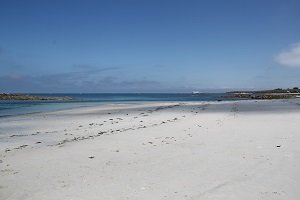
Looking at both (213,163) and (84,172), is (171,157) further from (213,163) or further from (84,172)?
(84,172)

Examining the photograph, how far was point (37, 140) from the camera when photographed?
14.2 meters

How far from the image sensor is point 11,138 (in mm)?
15266

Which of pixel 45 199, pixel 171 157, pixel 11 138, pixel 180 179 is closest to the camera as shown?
pixel 45 199

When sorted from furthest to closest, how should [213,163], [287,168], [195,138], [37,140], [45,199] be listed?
[37,140] → [195,138] → [213,163] → [287,168] → [45,199]

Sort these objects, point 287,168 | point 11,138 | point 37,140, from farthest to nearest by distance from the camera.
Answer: point 11,138 < point 37,140 < point 287,168

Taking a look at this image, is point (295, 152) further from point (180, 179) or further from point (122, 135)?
point (122, 135)

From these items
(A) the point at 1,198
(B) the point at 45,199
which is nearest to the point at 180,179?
(B) the point at 45,199

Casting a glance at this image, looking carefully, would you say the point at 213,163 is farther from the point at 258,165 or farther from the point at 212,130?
the point at 212,130

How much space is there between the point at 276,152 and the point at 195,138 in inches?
151

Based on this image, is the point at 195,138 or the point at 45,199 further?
the point at 195,138

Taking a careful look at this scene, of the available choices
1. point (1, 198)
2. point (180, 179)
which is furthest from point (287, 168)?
point (1, 198)

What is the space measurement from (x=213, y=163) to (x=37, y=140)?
831cm

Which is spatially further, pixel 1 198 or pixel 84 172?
pixel 84 172

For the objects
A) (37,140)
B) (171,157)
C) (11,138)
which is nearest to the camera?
(171,157)
